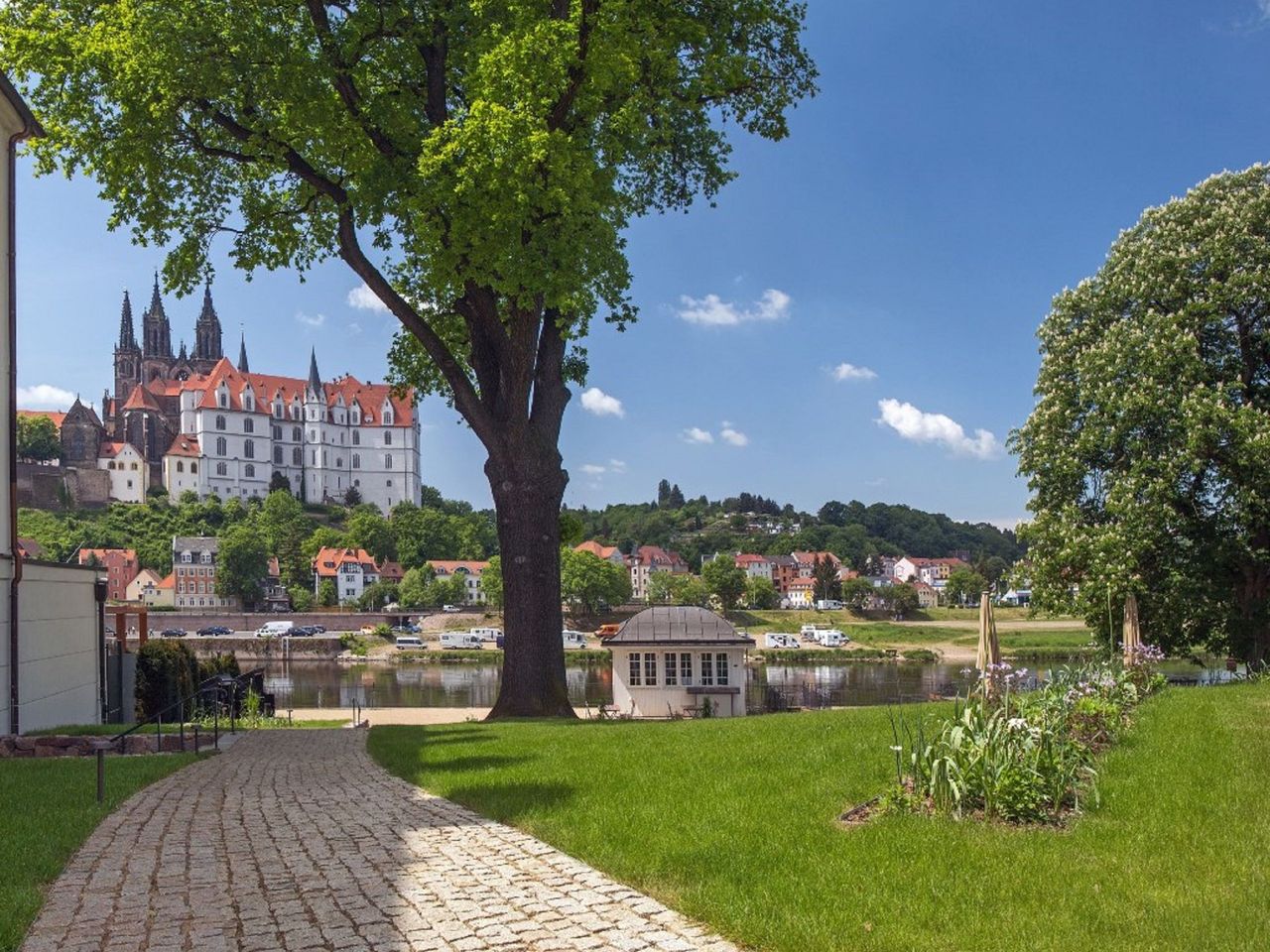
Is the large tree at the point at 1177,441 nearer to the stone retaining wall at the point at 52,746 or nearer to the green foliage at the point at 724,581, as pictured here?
the stone retaining wall at the point at 52,746

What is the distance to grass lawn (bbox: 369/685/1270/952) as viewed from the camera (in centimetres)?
454

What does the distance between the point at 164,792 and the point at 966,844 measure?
7005mm

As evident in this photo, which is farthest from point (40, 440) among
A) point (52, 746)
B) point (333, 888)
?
point (333, 888)

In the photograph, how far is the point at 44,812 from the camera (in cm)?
804

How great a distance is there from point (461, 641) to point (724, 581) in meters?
36.6

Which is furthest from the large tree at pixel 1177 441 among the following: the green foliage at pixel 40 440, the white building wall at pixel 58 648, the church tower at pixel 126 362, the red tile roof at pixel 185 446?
the church tower at pixel 126 362

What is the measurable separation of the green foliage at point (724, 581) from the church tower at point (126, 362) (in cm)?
9605

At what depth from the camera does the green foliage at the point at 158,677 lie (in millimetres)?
22875

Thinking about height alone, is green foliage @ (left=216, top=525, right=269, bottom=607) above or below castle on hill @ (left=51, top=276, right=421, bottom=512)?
below

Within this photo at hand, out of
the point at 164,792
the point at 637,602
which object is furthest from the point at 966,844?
the point at 637,602

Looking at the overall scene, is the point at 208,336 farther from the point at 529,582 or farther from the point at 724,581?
the point at 529,582

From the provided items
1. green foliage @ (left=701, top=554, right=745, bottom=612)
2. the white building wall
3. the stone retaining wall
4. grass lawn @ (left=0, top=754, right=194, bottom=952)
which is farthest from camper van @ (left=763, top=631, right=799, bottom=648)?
grass lawn @ (left=0, top=754, right=194, bottom=952)

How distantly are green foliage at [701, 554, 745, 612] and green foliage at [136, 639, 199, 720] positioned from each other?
97371 mm

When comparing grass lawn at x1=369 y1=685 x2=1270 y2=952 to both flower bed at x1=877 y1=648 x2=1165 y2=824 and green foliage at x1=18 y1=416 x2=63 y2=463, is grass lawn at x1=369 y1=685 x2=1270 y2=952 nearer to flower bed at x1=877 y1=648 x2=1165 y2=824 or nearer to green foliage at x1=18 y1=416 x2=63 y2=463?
flower bed at x1=877 y1=648 x2=1165 y2=824
